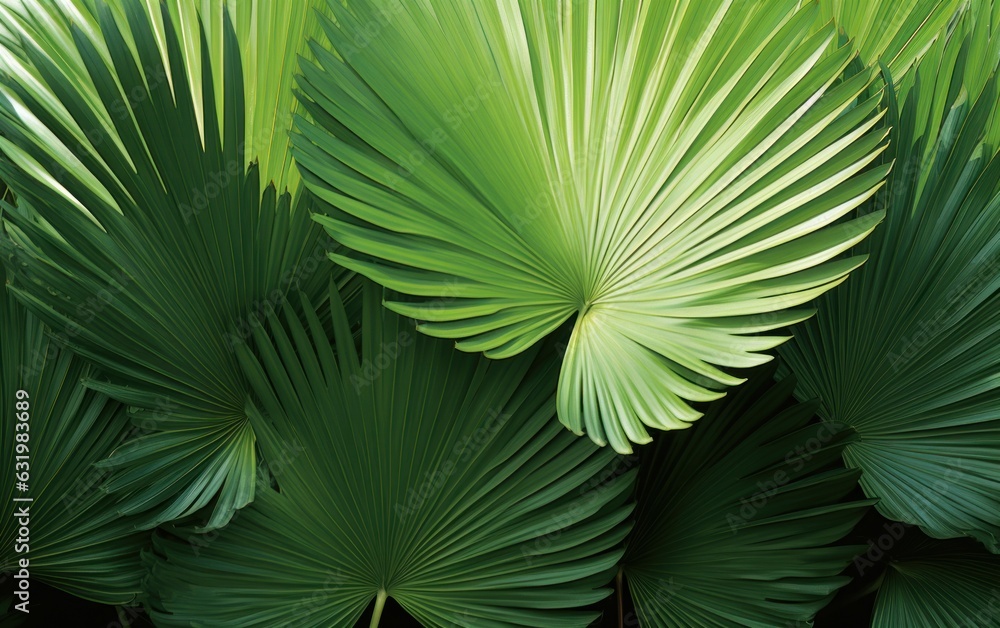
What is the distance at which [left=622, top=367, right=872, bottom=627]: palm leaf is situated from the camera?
1202 millimetres

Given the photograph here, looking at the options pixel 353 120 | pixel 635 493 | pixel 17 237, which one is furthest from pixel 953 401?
pixel 17 237

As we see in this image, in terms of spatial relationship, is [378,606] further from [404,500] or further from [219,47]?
[219,47]

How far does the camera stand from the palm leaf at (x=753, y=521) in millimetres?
1202

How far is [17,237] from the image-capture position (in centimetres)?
117

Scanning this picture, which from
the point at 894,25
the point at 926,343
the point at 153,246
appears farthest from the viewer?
the point at 894,25

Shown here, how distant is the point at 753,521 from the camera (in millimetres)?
1218

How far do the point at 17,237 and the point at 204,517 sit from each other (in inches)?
19.7

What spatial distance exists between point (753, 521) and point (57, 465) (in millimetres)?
1069

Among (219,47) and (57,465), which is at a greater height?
(219,47)

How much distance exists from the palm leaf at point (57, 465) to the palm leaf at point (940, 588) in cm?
121

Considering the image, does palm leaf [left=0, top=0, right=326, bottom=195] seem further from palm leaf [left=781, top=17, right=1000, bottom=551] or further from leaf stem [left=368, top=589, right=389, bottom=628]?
palm leaf [left=781, top=17, right=1000, bottom=551]

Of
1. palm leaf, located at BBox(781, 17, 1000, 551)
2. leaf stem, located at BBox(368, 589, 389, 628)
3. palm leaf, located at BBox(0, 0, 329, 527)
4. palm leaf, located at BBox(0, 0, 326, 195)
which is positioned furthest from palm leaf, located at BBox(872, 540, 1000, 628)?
palm leaf, located at BBox(0, 0, 326, 195)

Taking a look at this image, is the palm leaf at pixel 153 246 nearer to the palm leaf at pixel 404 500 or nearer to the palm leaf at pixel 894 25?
the palm leaf at pixel 404 500

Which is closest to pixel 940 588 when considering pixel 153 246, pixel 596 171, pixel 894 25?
pixel 596 171
